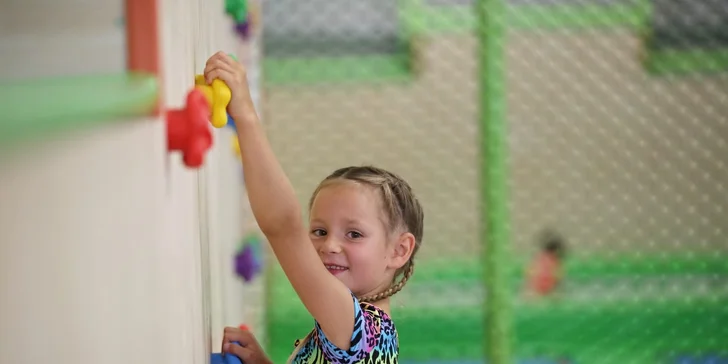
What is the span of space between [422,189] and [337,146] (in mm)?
327

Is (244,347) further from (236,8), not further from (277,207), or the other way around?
(236,8)

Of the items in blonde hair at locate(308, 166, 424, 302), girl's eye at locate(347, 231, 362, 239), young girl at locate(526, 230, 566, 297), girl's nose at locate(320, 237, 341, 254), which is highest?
blonde hair at locate(308, 166, 424, 302)

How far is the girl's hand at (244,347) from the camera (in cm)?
95

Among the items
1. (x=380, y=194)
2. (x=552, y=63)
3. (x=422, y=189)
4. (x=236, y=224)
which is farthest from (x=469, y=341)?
(x=380, y=194)

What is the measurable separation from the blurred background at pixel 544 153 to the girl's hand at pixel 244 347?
1.12 metres

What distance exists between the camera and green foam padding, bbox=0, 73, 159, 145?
0.26 m

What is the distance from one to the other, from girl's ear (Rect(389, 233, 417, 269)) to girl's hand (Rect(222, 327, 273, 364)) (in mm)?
179

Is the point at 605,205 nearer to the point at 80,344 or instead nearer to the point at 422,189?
the point at 422,189

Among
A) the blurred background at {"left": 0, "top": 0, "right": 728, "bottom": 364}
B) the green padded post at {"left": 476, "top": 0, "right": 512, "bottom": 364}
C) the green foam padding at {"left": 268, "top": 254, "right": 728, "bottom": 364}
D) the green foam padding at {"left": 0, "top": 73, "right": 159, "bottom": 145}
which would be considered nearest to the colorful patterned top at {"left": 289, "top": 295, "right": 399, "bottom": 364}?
the green foam padding at {"left": 0, "top": 73, "right": 159, "bottom": 145}

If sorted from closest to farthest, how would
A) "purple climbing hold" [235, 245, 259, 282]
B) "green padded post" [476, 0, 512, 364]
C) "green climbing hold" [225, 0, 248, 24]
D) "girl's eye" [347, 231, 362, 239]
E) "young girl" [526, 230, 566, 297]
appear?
1. "girl's eye" [347, 231, 362, 239]
2. "green climbing hold" [225, 0, 248, 24]
3. "purple climbing hold" [235, 245, 259, 282]
4. "green padded post" [476, 0, 512, 364]
5. "young girl" [526, 230, 566, 297]

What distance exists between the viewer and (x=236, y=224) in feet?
5.63

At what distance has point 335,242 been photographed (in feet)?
2.99

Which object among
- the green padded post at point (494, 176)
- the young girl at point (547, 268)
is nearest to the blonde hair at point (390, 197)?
the green padded post at point (494, 176)

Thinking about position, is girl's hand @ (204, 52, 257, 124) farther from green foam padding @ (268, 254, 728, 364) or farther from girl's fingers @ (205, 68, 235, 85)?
green foam padding @ (268, 254, 728, 364)
